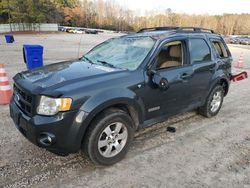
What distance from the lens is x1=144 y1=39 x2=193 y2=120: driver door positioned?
4055 millimetres

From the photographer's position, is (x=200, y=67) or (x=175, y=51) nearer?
(x=175, y=51)

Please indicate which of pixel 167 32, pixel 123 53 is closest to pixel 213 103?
pixel 167 32

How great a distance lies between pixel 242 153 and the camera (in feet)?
13.8

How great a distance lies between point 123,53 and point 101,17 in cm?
11439

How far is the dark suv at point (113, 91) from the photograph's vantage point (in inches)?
127

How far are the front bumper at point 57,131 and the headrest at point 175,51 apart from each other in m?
2.10

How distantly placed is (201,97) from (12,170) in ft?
11.6

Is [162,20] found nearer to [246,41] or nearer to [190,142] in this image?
[246,41]

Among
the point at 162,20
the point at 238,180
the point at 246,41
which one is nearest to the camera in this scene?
the point at 238,180

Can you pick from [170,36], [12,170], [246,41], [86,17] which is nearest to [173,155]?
→ [170,36]

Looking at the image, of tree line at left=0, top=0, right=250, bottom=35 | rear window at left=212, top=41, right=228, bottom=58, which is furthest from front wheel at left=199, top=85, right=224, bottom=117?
tree line at left=0, top=0, right=250, bottom=35

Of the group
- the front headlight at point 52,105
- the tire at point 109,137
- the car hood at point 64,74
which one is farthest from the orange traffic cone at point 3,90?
the tire at point 109,137

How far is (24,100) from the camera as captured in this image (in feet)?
11.4

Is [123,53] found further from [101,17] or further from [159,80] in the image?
[101,17]
